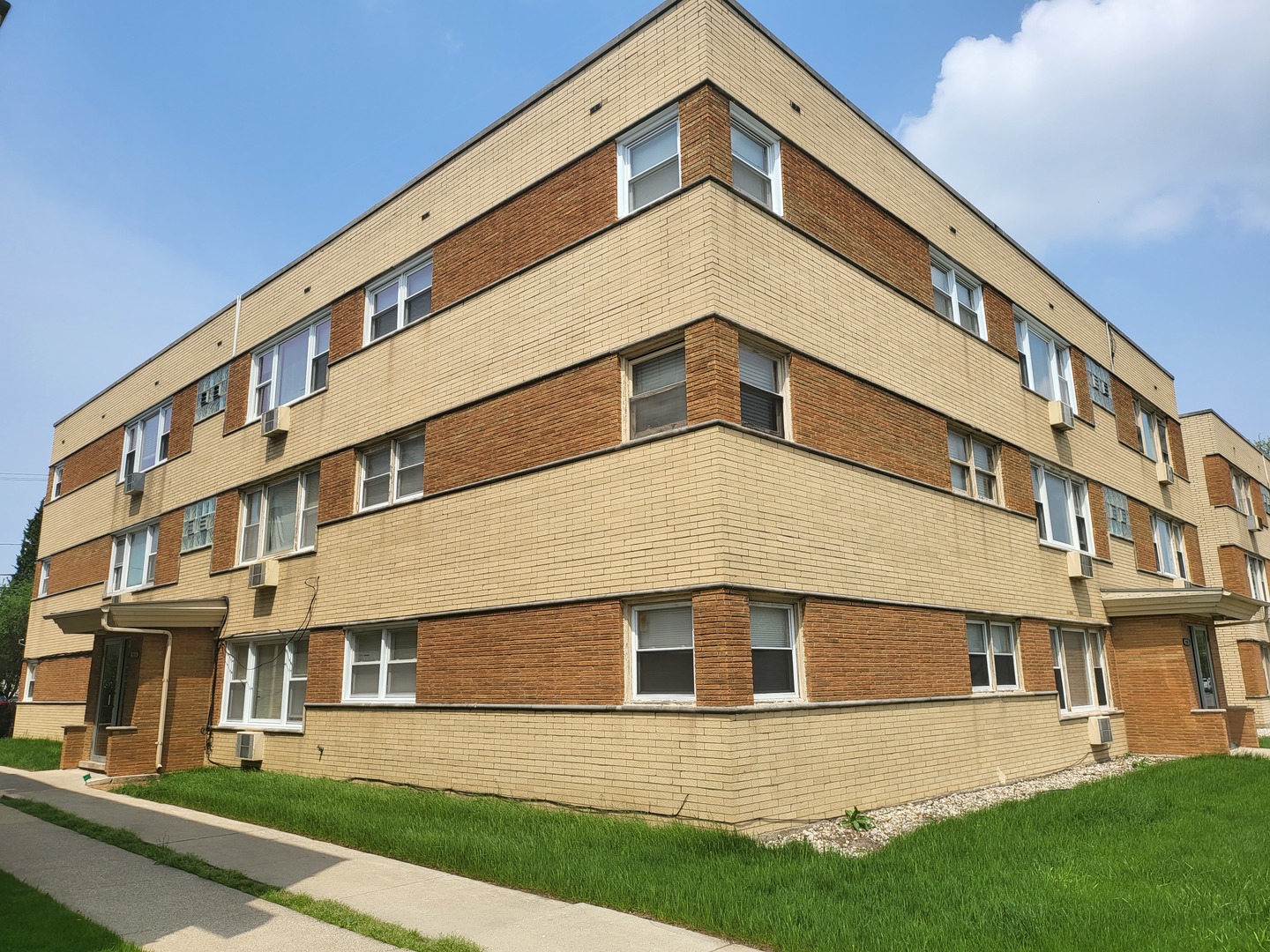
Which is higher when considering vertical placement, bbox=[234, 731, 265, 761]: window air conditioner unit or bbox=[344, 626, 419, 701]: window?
bbox=[344, 626, 419, 701]: window

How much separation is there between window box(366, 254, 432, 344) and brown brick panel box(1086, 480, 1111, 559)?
14442 mm

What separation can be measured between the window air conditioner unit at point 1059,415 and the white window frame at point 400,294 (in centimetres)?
1240

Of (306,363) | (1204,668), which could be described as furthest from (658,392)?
(1204,668)

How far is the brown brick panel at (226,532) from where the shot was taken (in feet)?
62.7

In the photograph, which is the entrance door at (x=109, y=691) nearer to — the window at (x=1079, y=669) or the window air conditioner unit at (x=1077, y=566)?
the window at (x=1079, y=669)

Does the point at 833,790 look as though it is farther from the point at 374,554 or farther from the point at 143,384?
the point at 143,384

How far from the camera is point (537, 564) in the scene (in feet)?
40.9

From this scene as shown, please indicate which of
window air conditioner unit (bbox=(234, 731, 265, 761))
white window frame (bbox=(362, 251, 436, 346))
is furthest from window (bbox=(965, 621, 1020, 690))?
window air conditioner unit (bbox=(234, 731, 265, 761))

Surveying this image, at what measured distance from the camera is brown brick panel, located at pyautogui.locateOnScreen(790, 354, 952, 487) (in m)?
12.4

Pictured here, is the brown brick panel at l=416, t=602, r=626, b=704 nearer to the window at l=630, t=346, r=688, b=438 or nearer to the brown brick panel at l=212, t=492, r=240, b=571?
the window at l=630, t=346, r=688, b=438

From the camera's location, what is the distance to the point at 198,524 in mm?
20672

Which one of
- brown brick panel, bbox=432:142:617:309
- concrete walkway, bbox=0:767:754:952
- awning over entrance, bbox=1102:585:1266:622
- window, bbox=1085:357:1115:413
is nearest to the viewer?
concrete walkway, bbox=0:767:754:952

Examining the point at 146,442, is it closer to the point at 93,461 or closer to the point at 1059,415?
the point at 93,461

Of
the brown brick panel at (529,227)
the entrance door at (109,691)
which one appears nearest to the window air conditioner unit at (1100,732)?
the brown brick panel at (529,227)
